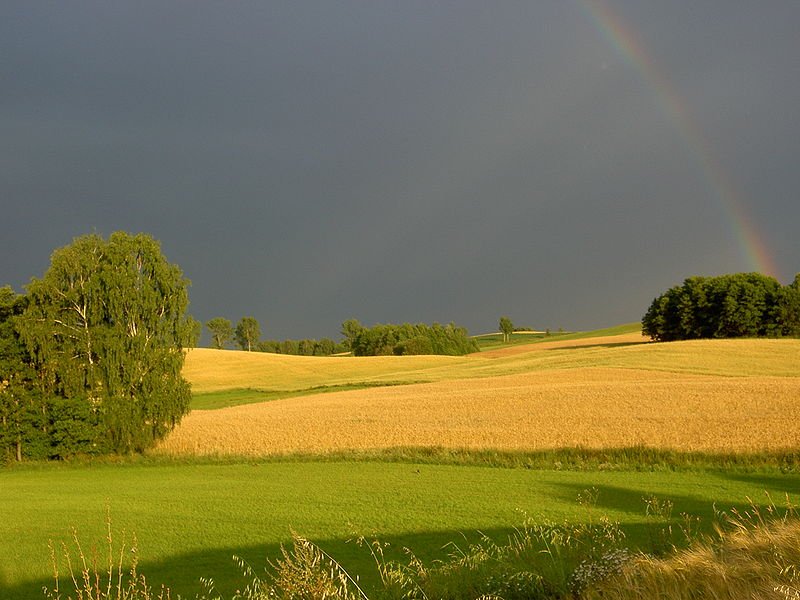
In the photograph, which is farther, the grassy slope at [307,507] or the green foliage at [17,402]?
the green foliage at [17,402]

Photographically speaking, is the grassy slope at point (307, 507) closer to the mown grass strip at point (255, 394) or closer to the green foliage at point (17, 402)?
the green foliage at point (17, 402)

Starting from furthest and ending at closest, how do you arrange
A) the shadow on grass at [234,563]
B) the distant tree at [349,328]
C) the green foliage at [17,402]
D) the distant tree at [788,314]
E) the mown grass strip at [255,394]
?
1. the distant tree at [349,328]
2. the distant tree at [788,314]
3. the mown grass strip at [255,394]
4. the green foliage at [17,402]
5. the shadow on grass at [234,563]

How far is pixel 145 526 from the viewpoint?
1566 centimetres

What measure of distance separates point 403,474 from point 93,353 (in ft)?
54.8

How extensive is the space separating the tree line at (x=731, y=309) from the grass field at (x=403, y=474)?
194 feet

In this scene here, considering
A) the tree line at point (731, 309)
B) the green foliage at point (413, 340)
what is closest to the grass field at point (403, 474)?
the tree line at point (731, 309)

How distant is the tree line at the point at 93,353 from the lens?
30.0 meters

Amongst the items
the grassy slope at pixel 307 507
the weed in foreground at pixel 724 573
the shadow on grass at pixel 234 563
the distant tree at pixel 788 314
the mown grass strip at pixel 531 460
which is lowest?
the mown grass strip at pixel 531 460

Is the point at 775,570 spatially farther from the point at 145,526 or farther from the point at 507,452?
the point at 507,452

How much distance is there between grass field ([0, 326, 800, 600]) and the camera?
13.9m

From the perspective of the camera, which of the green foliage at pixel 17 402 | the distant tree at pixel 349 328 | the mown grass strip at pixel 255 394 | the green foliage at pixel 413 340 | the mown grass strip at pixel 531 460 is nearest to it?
the mown grass strip at pixel 531 460

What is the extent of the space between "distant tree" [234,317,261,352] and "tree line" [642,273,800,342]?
121 meters

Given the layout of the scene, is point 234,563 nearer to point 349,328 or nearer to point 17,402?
point 17,402

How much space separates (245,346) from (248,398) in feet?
441
